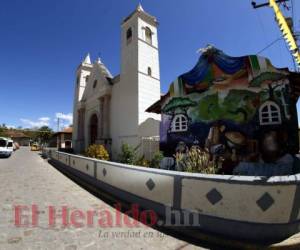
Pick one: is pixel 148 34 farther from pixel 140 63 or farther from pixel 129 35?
pixel 140 63

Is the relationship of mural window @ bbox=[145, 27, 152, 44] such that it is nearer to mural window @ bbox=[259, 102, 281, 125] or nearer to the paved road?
mural window @ bbox=[259, 102, 281, 125]

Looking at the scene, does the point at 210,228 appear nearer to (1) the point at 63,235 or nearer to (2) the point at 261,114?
(1) the point at 63,235

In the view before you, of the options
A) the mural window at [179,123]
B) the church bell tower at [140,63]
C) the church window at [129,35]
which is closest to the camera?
the mural window at [179,123]

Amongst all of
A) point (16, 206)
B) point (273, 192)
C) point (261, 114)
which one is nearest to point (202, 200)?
point (273, 192)

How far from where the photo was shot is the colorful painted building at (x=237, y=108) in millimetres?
8195

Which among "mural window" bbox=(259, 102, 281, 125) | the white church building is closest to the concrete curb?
"mural window" bbox=(259, 102, 281, 125)

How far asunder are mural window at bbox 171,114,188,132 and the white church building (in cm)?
498

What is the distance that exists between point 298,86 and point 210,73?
367 cm

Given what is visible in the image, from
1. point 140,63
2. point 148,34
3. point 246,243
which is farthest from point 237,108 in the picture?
point 148,34

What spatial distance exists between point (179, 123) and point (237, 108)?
132 inches

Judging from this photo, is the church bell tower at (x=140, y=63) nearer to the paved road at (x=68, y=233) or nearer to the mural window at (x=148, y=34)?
the mural window at (x=148, y=34)

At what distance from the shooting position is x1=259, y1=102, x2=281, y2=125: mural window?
8.26 metres
